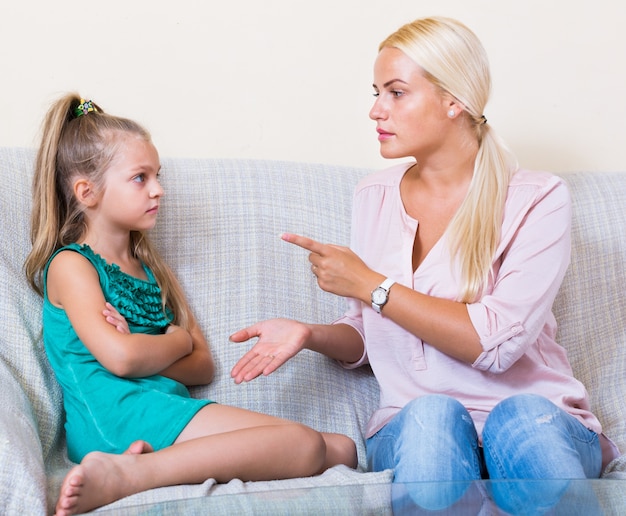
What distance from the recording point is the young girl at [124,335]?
1.47 meters

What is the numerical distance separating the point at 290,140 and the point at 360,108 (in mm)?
211

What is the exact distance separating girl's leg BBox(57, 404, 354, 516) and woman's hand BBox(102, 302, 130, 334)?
0.68ft

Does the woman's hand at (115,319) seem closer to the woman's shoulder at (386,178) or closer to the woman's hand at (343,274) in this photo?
the woman's hand at (343,274)

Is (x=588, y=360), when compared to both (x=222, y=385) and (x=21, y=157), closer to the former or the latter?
(x=222, y=385)

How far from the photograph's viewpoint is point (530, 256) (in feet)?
5.32

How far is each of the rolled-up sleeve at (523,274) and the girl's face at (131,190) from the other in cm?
65

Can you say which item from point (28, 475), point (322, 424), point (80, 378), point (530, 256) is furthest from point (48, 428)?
point (530, 256)

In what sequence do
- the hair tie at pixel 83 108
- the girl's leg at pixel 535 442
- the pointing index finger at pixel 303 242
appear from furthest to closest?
1. the hair tie at pixel 83 108
2. the pointing index finger at pixel 303 242
3. the girl's leg at pixel 535 442

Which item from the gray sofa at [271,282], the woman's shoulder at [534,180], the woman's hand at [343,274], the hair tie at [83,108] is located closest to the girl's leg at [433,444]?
the gray sofa at [271,282]

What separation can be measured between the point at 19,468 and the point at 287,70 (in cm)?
135

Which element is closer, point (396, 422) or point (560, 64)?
point (396, 422)

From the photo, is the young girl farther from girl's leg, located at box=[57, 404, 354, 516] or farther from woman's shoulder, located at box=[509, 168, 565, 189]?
woman's shoulder, located at box=[509, 168, 565, 189]

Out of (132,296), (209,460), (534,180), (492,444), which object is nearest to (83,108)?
(132,296)

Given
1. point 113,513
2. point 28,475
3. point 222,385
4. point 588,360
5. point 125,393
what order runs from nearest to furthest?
point 113,513
point 28,475
point 125,393
point 222,385
point 588,360
